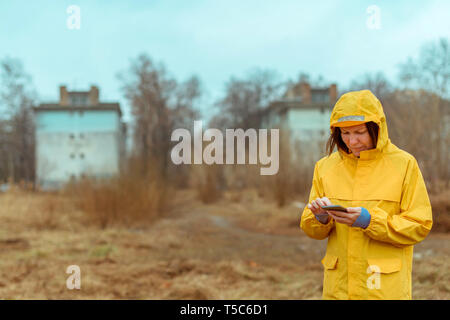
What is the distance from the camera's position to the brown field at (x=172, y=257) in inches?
201

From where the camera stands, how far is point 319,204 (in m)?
1.85

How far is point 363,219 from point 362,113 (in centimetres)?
47

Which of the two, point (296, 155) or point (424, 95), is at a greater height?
point (424, 95)

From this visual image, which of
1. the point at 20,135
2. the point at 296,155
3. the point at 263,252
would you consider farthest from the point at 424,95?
the point at 20,135

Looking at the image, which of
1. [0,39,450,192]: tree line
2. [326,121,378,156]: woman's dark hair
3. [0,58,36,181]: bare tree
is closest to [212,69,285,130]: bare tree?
[0,39,450,192]: tree line

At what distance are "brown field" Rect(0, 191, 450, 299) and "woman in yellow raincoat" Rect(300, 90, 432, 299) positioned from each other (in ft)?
8.98

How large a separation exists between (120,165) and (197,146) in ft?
16.5

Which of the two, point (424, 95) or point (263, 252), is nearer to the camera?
point (263, 252)

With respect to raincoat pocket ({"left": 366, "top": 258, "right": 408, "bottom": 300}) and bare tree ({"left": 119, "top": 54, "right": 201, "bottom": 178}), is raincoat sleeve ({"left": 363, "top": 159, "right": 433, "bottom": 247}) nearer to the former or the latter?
raincoat pocket ({"left": 366, "top": 258, "right": 408, "bottom": 300})

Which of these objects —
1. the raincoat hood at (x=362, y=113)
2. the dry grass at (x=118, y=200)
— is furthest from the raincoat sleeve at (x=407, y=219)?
the dry grass at (x=118, y=200)
